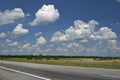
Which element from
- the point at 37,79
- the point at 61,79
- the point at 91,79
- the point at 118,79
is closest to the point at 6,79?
the point at 37,79

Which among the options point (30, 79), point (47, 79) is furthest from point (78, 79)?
point (30, 79)

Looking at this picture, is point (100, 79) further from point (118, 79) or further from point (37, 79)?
point (37, 79)

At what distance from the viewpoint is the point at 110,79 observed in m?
17.6

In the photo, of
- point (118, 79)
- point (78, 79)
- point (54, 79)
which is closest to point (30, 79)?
point (54, 79)

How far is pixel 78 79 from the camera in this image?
687 inches

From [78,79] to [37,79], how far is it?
2741mm

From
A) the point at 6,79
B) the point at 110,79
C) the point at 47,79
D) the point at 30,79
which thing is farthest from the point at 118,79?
the point at 6,79

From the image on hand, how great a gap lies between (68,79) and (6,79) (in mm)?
4681

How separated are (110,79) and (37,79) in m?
4.76

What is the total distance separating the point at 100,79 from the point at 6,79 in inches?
262

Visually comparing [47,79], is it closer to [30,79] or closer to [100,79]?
[30,79]

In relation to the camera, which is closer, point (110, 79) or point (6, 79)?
point (110, 79)

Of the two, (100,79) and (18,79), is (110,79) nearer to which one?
(100,79)

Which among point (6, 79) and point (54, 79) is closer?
point (54, 79)
